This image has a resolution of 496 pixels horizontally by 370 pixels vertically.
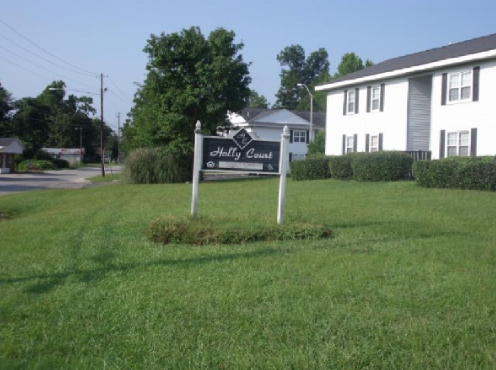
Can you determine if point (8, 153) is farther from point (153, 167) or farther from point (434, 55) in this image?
point (434, 55)

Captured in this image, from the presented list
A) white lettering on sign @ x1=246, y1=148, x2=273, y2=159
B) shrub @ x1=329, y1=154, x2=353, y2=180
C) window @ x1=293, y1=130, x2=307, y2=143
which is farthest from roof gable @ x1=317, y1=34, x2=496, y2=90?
window @ x1=293, y1=130, x2=307, y2=143

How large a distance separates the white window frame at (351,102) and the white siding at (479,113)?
19.8 feet

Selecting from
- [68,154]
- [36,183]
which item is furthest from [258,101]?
[36,183]

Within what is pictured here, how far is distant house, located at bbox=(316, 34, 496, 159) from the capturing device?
74.4 feet

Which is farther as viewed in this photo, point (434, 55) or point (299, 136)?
point (299, 136)

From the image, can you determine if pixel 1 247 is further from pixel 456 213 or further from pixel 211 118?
pixel 211 118

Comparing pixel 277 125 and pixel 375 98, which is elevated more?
pixel 277 125

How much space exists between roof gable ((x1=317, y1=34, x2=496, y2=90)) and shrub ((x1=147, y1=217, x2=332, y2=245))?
1651 cm

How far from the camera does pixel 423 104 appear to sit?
2680 cm

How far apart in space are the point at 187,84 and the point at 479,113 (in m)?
17.5

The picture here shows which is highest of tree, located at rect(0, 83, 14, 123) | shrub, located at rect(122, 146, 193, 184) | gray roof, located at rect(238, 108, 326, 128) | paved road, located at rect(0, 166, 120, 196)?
tree, located at rect(0, 83, 14, 123)

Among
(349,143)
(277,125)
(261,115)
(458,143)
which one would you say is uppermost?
Answer: (261,115)

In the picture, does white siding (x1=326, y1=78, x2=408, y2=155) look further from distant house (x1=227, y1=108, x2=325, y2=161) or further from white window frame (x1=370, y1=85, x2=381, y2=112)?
distant house (x1=227, y1=108, x2=325, y2=161)

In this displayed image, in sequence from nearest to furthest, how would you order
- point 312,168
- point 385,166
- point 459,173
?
1. point 459,173
2. point 385,166
3. point 312,168
